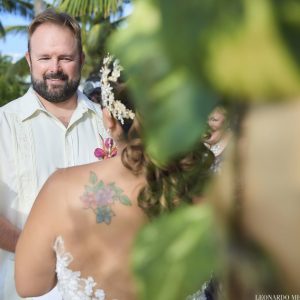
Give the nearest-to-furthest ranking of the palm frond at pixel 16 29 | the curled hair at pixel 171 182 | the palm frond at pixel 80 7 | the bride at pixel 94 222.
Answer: the curled hair at pixel 171 182 → the bride at pixel 94 222 → the palm frond at pixel 80 7 → the palm frond at pixel 16 29

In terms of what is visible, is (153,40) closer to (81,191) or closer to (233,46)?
(233,46)

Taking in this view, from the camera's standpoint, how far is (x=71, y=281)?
1624mm

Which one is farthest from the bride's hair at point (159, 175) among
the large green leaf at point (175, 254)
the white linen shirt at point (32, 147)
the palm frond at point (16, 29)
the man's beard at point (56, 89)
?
the palm frond at point (16, 29)

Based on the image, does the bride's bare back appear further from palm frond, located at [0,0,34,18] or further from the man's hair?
palm frond, located at [0,0,34,18]

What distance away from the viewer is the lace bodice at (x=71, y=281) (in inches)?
61.0

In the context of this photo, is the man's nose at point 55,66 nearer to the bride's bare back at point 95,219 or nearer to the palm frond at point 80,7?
the bride's bare back at point 95,219

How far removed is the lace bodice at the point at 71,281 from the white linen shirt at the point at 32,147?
2.71 feet

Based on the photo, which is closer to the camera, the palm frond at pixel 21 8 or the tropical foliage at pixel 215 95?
the tropical foliage at pixel 215 95

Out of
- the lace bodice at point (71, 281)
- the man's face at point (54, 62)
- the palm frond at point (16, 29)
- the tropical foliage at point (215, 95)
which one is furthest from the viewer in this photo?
the palm frond at point (16, 29)

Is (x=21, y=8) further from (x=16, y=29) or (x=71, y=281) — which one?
(x=71, y=281)

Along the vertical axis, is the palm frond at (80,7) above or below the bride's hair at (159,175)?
below

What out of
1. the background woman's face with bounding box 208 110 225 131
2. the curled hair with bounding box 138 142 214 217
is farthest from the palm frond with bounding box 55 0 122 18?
the background woman's face with bounding box 208 110 225 131

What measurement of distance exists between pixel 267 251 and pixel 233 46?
11cm

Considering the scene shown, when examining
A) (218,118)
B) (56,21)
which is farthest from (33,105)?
(218,118)
